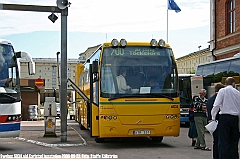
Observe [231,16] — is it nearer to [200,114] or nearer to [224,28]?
[224,28]

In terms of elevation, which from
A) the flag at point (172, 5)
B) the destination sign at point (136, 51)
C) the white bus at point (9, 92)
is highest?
the flag at point (172, 5)

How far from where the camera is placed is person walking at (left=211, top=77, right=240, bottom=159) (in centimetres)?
1000

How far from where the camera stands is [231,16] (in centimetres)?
3189

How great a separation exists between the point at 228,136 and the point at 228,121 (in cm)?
35

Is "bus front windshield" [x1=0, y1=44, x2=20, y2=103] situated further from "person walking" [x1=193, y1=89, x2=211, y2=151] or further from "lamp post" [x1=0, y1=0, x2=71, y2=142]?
"person walking" [x1=193, y1=89, x2=211, y2=151]

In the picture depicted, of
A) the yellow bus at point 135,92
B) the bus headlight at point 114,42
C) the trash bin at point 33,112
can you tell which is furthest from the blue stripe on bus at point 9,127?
the trash bin at point 33,112

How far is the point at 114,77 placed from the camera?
13703 millimetres

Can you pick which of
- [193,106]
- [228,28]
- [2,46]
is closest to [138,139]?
[193,106]

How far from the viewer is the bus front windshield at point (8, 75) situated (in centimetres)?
1310

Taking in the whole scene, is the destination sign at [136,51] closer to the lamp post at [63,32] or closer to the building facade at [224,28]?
the lamp post at [63,32]

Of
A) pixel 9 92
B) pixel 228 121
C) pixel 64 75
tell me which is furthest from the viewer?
pixel 64 75

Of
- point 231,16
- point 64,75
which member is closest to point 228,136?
point 64,75

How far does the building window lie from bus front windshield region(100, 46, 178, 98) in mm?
18545

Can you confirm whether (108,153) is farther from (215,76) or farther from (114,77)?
(215,76)
